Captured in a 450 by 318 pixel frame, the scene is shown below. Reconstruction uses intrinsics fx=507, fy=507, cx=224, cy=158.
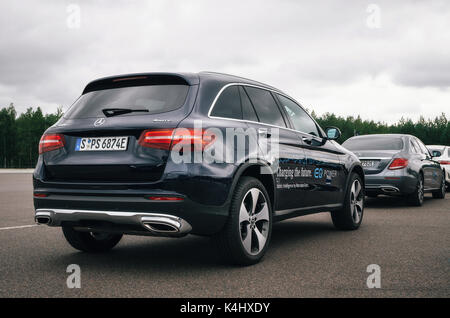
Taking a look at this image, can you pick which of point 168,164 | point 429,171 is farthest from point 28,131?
point 168,164

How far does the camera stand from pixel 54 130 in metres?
4.67

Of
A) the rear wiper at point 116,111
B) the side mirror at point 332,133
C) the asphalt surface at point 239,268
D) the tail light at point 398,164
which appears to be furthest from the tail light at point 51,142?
the tail light at point 398,164

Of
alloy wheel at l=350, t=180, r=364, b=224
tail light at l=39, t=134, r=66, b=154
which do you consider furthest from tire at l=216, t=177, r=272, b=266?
alloy wheel at l=350, t=180, r=364, b=224

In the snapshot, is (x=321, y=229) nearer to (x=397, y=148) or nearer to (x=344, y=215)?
(x=344, y=215)

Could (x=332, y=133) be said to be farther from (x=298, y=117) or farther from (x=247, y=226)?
(x=247, y=226)

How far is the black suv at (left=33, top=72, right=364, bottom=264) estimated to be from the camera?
4.12m

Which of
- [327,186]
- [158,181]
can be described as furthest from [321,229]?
[158,181]

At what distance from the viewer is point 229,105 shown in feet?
16.0

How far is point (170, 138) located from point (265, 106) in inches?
68.4

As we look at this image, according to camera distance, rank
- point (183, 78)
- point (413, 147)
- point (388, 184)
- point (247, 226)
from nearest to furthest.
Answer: point (183, 78) < point (247, 226) < point (388, 184) < point (413, 147)

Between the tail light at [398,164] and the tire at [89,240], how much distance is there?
22.3 ft

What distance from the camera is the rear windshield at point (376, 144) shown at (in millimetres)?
11231

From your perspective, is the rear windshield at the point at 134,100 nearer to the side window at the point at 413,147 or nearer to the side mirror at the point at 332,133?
the side mirror at the point at 332,133
